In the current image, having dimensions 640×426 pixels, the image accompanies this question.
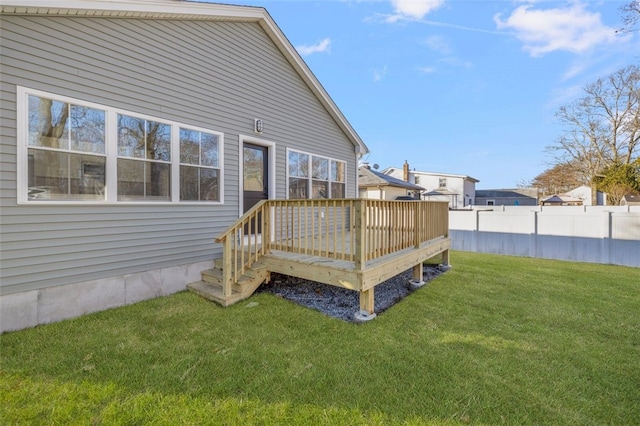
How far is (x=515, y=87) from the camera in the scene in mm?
15359

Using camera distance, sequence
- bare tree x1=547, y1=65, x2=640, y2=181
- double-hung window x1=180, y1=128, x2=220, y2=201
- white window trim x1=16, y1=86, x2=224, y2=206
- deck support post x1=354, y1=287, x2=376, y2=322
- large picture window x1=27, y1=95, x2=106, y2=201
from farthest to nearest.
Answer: bare tree x1=547, y1=65, x2=640, y2=181, double-hung window x1=180, y1=128, x2=220, y2=201, deck support post x1=354, y1=287, x2=376, y2=322, large picture window x1=27, y1=95, x2=106, y2=201, white window trim x1=16, y1=86, x2=224, y2=206

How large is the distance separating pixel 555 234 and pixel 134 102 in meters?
11.4

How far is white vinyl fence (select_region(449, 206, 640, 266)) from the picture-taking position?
7.79 metres

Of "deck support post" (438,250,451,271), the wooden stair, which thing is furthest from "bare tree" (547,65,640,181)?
the wooden stair

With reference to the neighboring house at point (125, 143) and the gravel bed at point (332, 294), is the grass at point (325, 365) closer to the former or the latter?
the gravel bed at point (332, 294)

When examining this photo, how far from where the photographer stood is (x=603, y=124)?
2305 cm

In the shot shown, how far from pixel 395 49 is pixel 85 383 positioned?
48.5 ft

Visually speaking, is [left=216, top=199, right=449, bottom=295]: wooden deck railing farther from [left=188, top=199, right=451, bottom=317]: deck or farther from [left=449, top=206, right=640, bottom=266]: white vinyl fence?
[left=449, top=206, right=640, bottom=266]: white vinyl fence

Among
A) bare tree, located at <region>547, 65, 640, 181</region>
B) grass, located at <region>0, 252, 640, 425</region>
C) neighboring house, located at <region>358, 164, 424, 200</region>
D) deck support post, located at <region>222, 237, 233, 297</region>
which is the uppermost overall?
bare tree, located at <region>547, 65, 640, 181</region>

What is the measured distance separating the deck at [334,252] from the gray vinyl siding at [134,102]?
1.12m

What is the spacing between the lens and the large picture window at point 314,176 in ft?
23.3

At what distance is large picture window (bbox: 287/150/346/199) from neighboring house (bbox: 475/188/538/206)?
1301 inches

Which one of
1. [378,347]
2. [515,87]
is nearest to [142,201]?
[378,347]

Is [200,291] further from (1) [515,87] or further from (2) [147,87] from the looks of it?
(1) [515,87]
